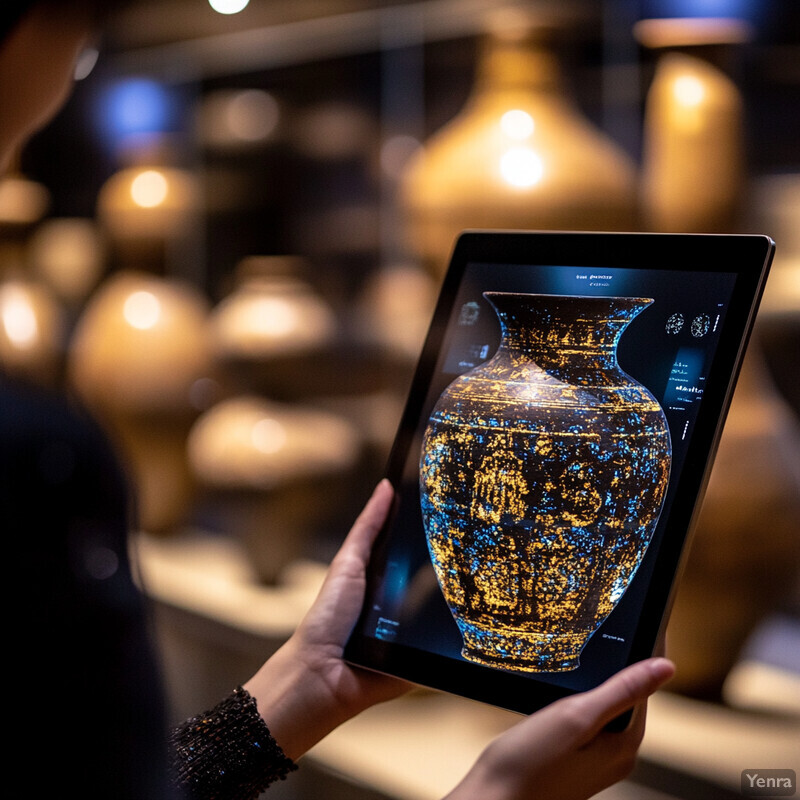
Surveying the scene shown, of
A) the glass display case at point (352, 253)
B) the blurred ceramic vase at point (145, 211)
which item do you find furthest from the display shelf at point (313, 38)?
the blurred ceramic vase at point (145, 211)

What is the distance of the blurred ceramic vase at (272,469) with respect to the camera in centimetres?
153

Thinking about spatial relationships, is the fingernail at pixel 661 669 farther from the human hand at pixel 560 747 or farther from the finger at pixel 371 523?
the finger at pixel 371 523

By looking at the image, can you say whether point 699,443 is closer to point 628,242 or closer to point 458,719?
point 628,242

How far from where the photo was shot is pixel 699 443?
1.80 feet

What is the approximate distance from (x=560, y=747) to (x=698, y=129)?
2.28 ft

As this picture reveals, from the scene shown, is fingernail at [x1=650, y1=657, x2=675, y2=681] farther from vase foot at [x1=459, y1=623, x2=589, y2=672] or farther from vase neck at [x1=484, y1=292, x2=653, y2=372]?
vase neck at [x1=484, y1=292, x2=653, y2=372]

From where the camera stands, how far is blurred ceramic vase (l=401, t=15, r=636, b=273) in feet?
3.61

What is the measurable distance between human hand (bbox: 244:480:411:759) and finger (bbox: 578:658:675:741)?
0.62 ft

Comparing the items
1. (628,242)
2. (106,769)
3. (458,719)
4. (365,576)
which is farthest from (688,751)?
(106,769)

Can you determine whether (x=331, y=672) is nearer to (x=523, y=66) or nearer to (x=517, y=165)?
(x=517, y=165)

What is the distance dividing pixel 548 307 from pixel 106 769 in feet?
1.10

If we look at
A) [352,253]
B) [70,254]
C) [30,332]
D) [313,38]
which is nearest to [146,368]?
[352,253]

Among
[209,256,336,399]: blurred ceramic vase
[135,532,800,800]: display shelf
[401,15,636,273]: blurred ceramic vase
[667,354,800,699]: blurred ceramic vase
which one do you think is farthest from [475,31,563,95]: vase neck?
[135,532,800,800]: display shelf

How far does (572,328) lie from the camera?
0.59 metres
